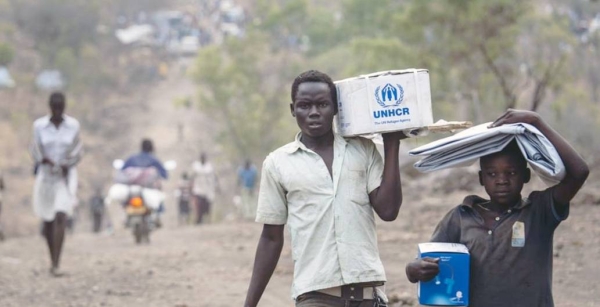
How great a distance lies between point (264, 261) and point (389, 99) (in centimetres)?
95

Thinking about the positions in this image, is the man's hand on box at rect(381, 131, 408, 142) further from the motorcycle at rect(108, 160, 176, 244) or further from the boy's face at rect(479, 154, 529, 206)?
the motorcycle at rect(108, 160, 176, 244)

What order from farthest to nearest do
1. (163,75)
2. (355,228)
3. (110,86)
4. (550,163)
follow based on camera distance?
(163,75), (110,86), (355,228), (550,163)

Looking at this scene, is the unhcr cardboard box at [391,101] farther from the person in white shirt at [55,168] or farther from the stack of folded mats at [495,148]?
the person in white shirt at [55,168]

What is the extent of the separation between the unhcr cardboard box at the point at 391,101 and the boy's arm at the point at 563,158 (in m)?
0.33

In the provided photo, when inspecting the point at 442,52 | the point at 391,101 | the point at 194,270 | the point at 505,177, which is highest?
the point at 442,52

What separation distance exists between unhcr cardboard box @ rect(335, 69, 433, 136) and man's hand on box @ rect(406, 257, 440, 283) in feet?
1.80

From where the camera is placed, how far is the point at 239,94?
4372 centimetres

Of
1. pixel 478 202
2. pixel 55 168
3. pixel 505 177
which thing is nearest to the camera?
pixel 505 177

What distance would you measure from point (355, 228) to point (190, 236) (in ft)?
43.2

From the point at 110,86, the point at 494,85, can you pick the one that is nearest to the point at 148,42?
the point at 110,86

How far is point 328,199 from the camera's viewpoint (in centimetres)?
441

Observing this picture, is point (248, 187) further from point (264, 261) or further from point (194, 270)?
point (264, 261)

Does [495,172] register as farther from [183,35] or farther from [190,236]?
[183,35]

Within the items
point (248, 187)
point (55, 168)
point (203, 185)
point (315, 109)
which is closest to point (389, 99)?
point (315, 109)
